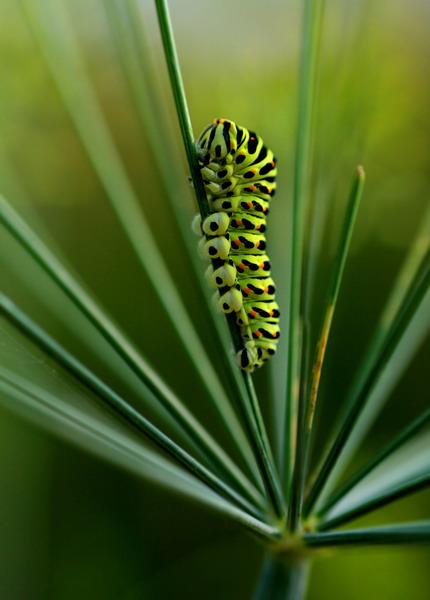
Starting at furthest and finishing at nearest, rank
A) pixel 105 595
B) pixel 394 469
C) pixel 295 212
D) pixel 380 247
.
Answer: pixel 380 247 < pixel 105 595 < pixel 394 469 < pixel 295 212

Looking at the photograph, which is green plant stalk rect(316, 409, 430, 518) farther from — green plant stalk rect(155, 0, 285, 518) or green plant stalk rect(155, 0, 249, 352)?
green plant stalk rect(155, 0, 249, 352)

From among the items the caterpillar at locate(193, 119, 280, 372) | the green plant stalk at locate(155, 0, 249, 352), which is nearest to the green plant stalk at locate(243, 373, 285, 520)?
the caterpillar at locate(193, 119, 280, 372)

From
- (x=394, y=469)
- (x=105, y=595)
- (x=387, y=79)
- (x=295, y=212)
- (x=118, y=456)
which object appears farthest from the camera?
(x=105, y=595)

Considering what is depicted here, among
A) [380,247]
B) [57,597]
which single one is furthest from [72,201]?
[57,597]

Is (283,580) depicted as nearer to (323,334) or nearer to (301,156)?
(323,334)

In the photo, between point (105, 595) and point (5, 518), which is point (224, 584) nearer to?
point (105, 595)

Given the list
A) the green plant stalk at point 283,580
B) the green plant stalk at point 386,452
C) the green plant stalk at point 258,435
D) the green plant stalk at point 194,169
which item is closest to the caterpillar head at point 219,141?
the green plant stalk at point 194,169

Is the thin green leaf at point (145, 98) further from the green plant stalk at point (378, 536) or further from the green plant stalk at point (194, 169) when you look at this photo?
the green plant stalk at point (378, 536)
